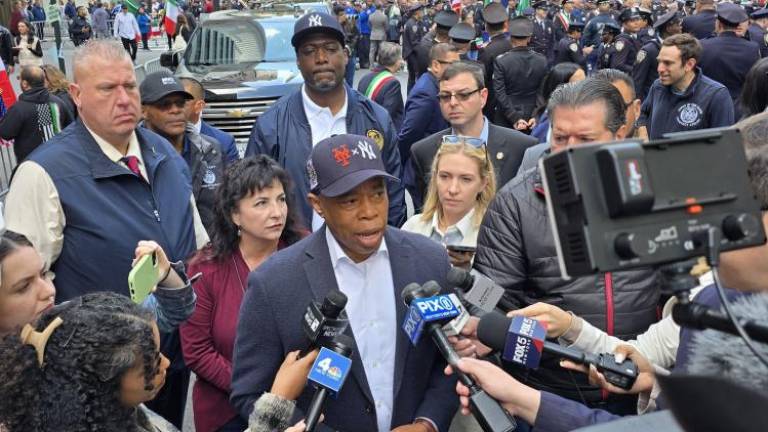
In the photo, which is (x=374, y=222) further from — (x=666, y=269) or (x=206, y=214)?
(x=206, y=214)

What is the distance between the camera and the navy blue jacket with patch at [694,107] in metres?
6.61

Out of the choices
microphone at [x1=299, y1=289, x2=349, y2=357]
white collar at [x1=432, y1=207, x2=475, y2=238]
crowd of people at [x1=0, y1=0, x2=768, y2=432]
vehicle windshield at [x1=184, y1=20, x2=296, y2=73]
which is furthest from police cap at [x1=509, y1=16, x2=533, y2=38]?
microphone at [x1=299, y1=289, x2=349, y2=357]

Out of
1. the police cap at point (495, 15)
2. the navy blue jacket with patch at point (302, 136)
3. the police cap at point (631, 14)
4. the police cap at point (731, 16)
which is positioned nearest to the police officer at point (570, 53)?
the police cap at point (631, 14)

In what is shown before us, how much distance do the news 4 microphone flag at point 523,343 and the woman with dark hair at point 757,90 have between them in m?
4.17

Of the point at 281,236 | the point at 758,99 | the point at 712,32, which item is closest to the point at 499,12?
the point at 712,32

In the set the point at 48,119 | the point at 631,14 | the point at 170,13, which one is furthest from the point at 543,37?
the point at 48,119

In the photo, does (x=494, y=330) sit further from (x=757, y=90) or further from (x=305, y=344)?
(x=757, y=90)

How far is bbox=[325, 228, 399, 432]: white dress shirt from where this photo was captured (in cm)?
267

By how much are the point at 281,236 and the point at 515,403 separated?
1.94 m

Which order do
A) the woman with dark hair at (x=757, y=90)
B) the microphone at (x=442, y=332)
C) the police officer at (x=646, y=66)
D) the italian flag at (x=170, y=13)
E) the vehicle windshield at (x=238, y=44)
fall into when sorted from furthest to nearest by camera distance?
1. the italian flag at (x=170, y=13)
2. the vehicle windshield at (x=238, y=44)
3. the police officer at (x=646, y=66)
4. the woman with dark hair at (x=757, y=90)
5. the microphone at (x=442, y=332)

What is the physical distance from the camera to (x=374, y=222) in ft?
8.69

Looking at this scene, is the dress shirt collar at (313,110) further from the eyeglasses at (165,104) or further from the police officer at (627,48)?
the police officer at (627,48)

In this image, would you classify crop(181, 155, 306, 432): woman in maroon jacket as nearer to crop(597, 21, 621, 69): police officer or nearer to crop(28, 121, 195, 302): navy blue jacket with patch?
crop(28, 121, 195, 302): navy blue jacket with patch

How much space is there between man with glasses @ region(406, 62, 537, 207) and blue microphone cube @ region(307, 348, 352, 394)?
2.86m
